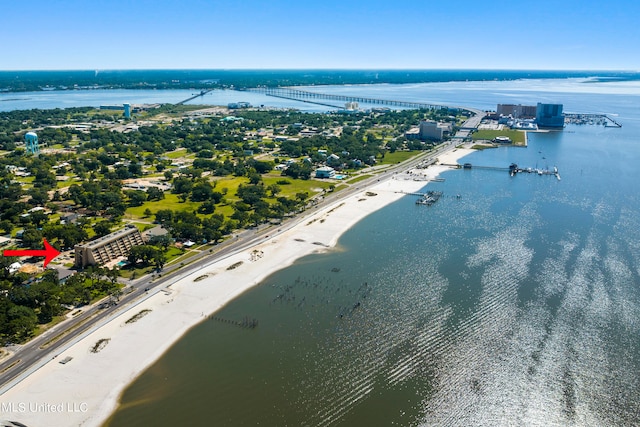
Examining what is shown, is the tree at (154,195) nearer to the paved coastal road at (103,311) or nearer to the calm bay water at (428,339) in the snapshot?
the paved coastal road at (103,311)

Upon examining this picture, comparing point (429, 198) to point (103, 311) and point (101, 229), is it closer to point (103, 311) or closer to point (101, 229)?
point (101, 229)

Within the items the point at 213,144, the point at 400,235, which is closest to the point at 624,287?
the point at 400,235

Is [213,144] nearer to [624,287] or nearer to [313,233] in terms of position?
[313,233]

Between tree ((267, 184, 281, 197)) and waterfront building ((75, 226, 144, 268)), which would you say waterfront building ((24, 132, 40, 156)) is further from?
waterfront building ((75, 226, 144, 268))

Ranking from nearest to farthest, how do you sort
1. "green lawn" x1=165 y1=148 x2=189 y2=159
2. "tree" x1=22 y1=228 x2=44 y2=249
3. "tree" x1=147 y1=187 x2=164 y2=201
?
"tree" x1=22 y1=228 x2=44 y2=249 < "tree" x1=147 y1=187 x2=164 y2=201 < "green lawn" x1=165 y1=148 x2=189 y2=159

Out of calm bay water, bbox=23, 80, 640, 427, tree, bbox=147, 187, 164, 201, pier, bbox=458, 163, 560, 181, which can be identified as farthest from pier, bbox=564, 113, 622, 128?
tree, bbox=147, 187, 164, 201

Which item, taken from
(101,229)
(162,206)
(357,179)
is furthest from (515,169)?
(101,229)

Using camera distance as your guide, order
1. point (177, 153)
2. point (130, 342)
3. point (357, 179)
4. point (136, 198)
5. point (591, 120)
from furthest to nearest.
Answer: point (591, 120), point (177, 153), point (357, 179), point (136, 198), point (130, 342)
